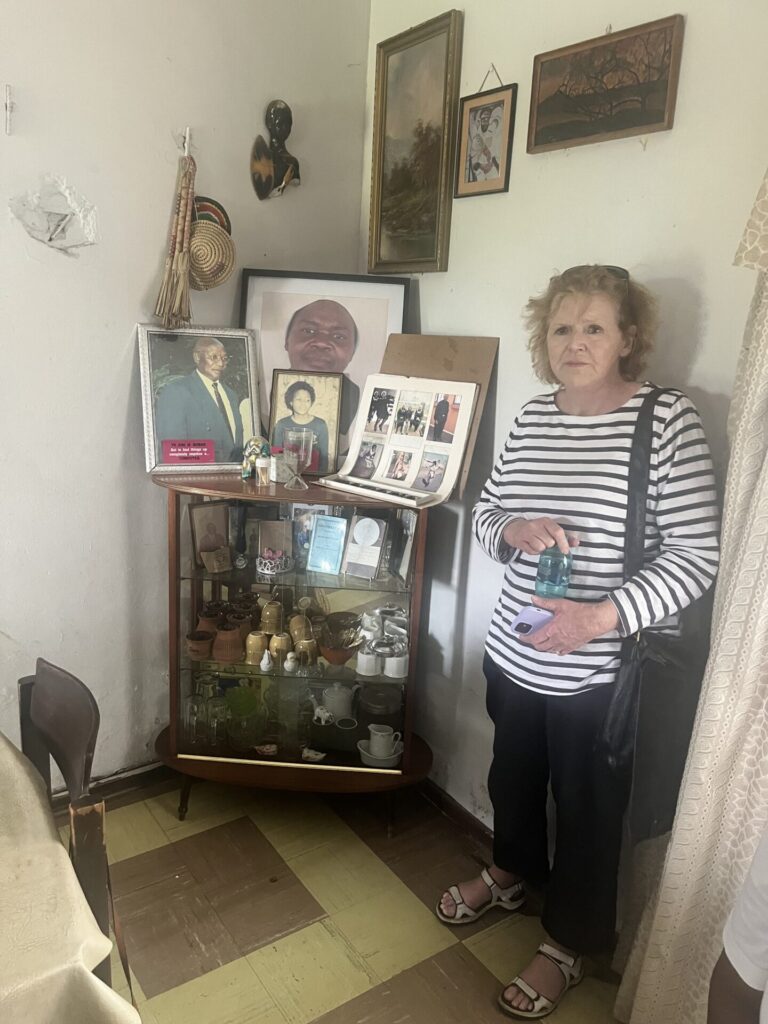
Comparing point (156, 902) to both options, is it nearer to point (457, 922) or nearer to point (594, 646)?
point (457, 922)

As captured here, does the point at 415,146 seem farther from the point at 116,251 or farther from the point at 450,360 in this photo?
the point at 116,251

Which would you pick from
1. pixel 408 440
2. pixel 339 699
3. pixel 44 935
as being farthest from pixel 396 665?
pixel 44 935

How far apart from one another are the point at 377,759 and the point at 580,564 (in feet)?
3.18

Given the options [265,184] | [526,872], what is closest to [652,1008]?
[526,872]

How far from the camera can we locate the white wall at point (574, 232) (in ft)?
4.70


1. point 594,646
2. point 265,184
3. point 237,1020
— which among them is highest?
point 265,184

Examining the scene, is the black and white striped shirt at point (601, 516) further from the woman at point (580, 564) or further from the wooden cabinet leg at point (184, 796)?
the wooden cabinet leg at point (184, 796)

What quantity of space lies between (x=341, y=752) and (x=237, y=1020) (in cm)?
75

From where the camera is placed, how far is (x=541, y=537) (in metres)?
1.52

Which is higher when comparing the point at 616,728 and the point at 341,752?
the point at 616,728

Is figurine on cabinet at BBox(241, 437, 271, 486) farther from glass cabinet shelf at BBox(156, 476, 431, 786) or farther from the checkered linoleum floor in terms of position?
the checkered linoleum floor

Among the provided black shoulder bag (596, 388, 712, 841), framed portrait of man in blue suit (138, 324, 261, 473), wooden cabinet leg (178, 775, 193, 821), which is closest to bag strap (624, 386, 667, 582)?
black shoulder bag (596, 388, 712, 841)

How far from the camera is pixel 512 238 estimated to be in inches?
75.3

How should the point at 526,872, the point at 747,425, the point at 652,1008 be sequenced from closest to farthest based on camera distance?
the point at 747,425 → the point at 652,1008 → the point at 526,872
